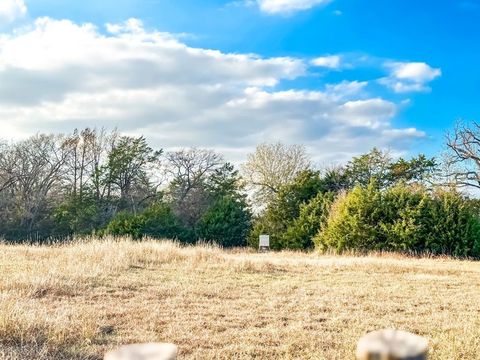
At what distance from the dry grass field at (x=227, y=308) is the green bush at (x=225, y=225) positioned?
13.5 meters

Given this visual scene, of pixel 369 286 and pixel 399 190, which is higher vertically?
pixel 399 190

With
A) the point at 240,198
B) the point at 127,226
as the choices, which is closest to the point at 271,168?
the point at 240,198

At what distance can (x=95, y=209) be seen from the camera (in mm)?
29406

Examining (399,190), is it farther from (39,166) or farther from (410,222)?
(39,166)

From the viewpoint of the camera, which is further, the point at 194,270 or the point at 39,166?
the point at 39,166

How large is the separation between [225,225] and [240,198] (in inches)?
Result: 184

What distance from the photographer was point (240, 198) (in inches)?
1198

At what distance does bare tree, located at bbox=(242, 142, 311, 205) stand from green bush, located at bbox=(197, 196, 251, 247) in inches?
171

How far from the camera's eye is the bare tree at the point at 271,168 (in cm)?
Answer: 3117

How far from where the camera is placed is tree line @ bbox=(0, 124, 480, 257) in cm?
2042

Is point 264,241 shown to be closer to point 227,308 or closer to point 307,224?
point 307,224

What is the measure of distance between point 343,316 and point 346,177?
22078 mm

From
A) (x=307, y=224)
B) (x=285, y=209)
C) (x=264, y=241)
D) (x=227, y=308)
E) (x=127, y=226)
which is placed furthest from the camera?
(x=285, y=209)

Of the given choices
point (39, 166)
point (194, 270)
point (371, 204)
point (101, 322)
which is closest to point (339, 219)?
point (371, 204)
